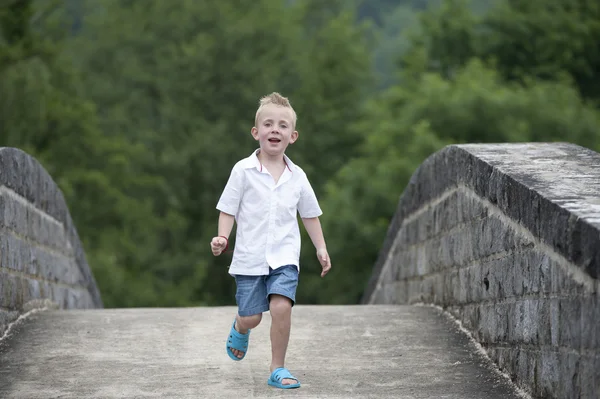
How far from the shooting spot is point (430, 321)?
5.63 meters

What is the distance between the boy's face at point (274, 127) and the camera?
4305 mm

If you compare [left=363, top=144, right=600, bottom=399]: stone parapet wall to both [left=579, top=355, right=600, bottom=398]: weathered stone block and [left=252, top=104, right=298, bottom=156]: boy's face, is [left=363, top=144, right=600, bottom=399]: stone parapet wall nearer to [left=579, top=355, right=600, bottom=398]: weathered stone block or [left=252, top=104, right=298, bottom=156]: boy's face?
[left=579, top=355, right=600, bottom=398]: weathered stone block

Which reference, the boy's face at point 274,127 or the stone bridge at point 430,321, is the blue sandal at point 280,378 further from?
the boy's face at point 274,127

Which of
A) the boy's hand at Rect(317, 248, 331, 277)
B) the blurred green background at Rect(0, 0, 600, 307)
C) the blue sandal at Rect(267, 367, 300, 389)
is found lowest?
the blue sandal at Rect(267, 367, 300, 389)

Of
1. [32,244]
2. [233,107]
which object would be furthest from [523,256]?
[233,107]

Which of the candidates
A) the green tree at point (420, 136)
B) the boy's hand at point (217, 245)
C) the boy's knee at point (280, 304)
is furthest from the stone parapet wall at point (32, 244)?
the green tree at point (420, 136)

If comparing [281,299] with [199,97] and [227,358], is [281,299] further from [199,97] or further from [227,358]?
[199,97]

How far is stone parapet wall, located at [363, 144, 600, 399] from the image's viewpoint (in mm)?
3359

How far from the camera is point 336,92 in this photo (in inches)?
1309

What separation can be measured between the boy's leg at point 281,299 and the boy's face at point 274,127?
0.56 m

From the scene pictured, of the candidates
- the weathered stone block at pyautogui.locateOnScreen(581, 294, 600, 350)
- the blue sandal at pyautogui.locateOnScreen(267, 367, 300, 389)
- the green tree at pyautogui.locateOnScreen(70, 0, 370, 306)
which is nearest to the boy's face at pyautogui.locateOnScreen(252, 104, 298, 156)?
the blue sandal at pyautogui.locateOnScreen(267, 367, 300, 389)

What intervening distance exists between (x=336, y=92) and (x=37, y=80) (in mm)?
13315

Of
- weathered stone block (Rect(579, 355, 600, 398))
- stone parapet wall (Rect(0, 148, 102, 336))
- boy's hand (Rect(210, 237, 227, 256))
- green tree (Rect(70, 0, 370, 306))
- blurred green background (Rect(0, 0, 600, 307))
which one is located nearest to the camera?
weathered stone block (Rect(579, 355, 600, 398))

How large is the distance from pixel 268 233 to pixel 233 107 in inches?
1021
